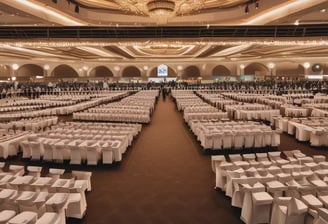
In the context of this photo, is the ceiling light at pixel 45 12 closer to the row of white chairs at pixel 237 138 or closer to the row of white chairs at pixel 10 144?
the row of white chairs at pixel 10 144

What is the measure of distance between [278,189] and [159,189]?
258 cm

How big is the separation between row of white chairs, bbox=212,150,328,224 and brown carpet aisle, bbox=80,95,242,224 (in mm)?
460

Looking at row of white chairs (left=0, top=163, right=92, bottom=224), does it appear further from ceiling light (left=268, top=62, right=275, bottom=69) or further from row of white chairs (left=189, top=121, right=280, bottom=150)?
ceiling light (left=268, top=62, right=275, bottom=69)

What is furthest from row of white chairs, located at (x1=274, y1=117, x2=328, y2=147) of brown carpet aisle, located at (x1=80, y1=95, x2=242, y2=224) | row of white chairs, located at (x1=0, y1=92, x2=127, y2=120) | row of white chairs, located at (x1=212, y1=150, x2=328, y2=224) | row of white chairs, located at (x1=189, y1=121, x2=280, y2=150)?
Result: row of white chairs, located at (x1=0, y1=92, x2=127, y2=120)

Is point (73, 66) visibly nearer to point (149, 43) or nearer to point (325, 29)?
point (149, 43)

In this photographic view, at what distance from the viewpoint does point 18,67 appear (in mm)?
37031

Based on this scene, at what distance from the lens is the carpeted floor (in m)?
5.07

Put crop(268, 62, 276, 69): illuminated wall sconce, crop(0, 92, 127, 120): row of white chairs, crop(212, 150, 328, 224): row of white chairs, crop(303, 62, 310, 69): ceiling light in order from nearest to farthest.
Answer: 1. crop(212, 150, 328, 224): row of white chairs
2. crop(0, 92, 127, 120): row of white chairs
3. crop(303, 62, 310, 69): ceiling light
4. crop(268, 62, 276, 69): illuminated wall sconce

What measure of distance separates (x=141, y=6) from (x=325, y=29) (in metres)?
14.6

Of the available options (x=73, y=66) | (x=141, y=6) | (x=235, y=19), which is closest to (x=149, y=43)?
(x=235, y=19)

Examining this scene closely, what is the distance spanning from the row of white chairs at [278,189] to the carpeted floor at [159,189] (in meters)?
0.45

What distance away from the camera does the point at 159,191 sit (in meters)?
6.16

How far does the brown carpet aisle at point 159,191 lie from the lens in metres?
5.06

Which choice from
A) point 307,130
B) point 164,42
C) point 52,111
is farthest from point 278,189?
point 164,42
